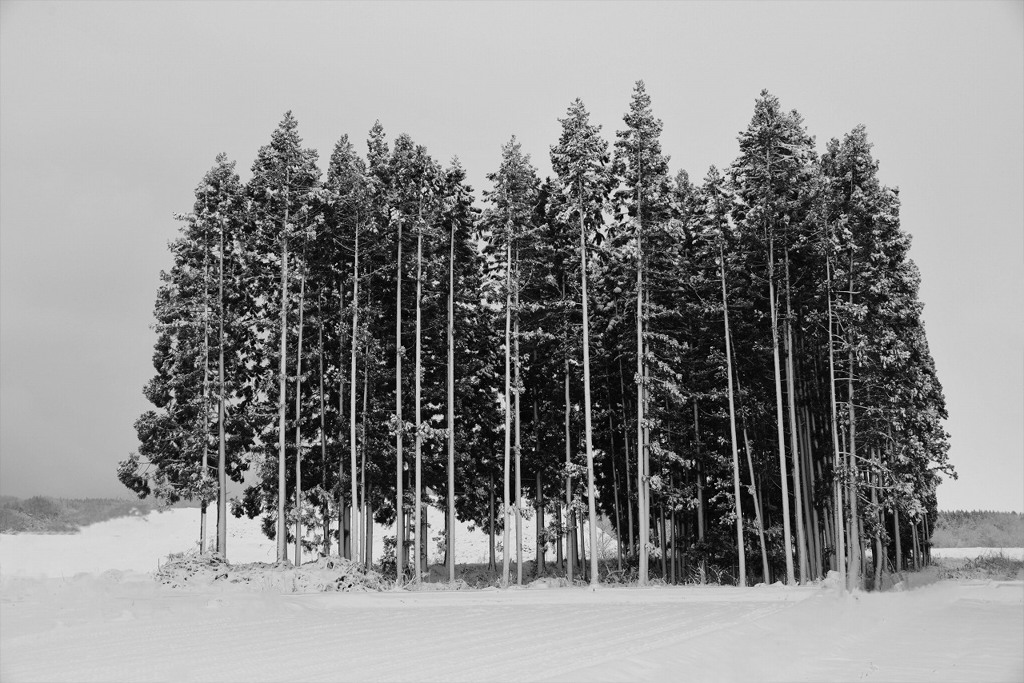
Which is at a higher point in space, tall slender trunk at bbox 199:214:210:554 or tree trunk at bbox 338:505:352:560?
tall slender trunk at bbox 199:214:210:554

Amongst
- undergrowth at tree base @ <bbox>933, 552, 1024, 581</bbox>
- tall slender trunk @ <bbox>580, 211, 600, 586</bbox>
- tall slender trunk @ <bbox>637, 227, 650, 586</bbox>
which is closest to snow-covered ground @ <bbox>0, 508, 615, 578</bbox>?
tall slender trunk @ <bbox>580, 211, 600, 586</bbox>

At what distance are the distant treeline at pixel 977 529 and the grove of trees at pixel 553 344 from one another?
15.4 meters

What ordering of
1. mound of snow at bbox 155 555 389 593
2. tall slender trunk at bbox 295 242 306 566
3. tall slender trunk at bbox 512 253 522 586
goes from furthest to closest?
tall slender trunk at bbox 295 242 306 566
tall slender trunk at bbox 512 253 522 586
mound of snow at bbox 155 555 389 593

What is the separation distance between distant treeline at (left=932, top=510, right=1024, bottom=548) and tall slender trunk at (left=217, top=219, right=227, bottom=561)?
127 feet

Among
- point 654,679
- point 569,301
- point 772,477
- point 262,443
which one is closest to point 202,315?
point 262,443

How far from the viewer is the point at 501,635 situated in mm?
14672

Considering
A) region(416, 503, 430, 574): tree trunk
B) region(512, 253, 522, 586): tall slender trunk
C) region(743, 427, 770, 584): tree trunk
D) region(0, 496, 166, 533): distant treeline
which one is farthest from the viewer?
region(0, 496, 166, 533): distant treeline

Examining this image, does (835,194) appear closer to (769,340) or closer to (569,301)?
(769,340)

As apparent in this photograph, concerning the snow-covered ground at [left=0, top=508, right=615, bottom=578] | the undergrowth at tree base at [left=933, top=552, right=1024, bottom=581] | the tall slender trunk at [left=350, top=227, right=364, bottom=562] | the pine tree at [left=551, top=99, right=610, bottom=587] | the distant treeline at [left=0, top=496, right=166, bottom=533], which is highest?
the pine tree at [left=551, top=99, right=610, bottom=587]

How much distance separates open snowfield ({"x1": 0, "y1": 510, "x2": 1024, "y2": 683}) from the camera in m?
10.9

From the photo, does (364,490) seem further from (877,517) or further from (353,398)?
(877,517)

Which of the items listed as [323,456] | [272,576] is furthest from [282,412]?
[272,576]

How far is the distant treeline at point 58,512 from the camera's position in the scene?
136ft

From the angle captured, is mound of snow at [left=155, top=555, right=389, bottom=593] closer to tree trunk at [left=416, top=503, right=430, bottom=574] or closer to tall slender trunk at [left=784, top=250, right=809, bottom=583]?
tree trunk at [left=416, top=503, right=430, bottom=574]
